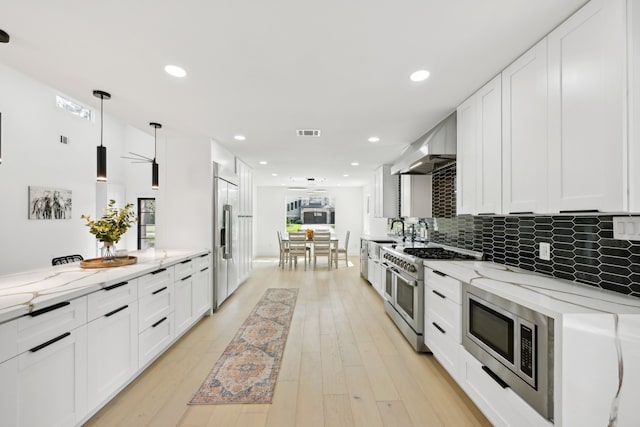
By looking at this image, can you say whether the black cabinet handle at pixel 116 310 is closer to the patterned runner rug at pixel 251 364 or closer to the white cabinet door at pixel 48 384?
the white cabinet door at pixel 48 384

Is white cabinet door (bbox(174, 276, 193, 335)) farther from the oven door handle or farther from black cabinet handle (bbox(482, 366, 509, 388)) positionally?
black cabinet handle (bbox(482, 366, 509, 388))

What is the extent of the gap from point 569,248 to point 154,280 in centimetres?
327

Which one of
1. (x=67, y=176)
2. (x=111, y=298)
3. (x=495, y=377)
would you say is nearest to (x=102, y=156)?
(x=111, y=298)

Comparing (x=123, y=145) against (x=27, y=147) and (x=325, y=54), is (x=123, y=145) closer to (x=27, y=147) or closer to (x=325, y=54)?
(x=27, y=147)

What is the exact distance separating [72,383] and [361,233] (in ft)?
28.6

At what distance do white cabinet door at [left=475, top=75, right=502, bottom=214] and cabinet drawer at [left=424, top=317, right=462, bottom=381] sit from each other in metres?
1.10

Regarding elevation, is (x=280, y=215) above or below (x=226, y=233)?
above

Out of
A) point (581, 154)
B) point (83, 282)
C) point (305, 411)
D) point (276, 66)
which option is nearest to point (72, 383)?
point (83, 282)

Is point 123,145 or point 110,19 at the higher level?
point 123,145

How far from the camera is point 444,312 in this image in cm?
225

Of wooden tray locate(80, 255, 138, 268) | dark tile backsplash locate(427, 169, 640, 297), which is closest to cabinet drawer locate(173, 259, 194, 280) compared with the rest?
wooden tray locate(80, 255, 138, 268)

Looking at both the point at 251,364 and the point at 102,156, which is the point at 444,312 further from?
the point at 102,156

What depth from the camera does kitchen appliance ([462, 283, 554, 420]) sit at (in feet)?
4.22

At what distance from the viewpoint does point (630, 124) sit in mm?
1193
